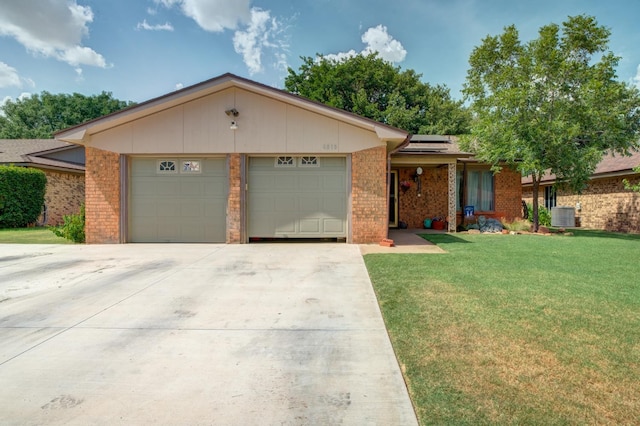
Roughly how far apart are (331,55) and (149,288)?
31643 millimetres

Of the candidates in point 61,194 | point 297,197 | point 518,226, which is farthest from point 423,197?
point 61,194

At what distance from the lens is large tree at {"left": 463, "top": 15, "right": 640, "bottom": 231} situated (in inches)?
429

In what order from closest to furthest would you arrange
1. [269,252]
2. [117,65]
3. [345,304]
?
[345,304], [269,252], [117,65]

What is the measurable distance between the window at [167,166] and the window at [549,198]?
728 inches

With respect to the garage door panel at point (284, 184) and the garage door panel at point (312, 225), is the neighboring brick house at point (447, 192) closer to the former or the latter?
the garage door panel at point (312, 225)

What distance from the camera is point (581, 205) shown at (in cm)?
1584

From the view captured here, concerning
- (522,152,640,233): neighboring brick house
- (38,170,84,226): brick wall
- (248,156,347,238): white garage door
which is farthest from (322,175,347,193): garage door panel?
(38,170,84,226): brick wall

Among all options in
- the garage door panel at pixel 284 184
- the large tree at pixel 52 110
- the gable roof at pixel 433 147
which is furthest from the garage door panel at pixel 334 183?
the large tree at pixel 52 110

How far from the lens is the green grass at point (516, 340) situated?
6.65 ft

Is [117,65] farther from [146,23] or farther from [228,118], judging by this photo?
[228,118]

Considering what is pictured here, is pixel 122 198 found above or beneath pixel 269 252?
above

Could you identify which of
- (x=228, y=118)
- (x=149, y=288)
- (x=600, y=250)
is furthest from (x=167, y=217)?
(x=600, y=250)

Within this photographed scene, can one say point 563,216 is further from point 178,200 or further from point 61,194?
point 61,194

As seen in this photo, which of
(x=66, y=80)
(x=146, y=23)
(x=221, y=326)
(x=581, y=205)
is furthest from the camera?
(x=66, y=80)
